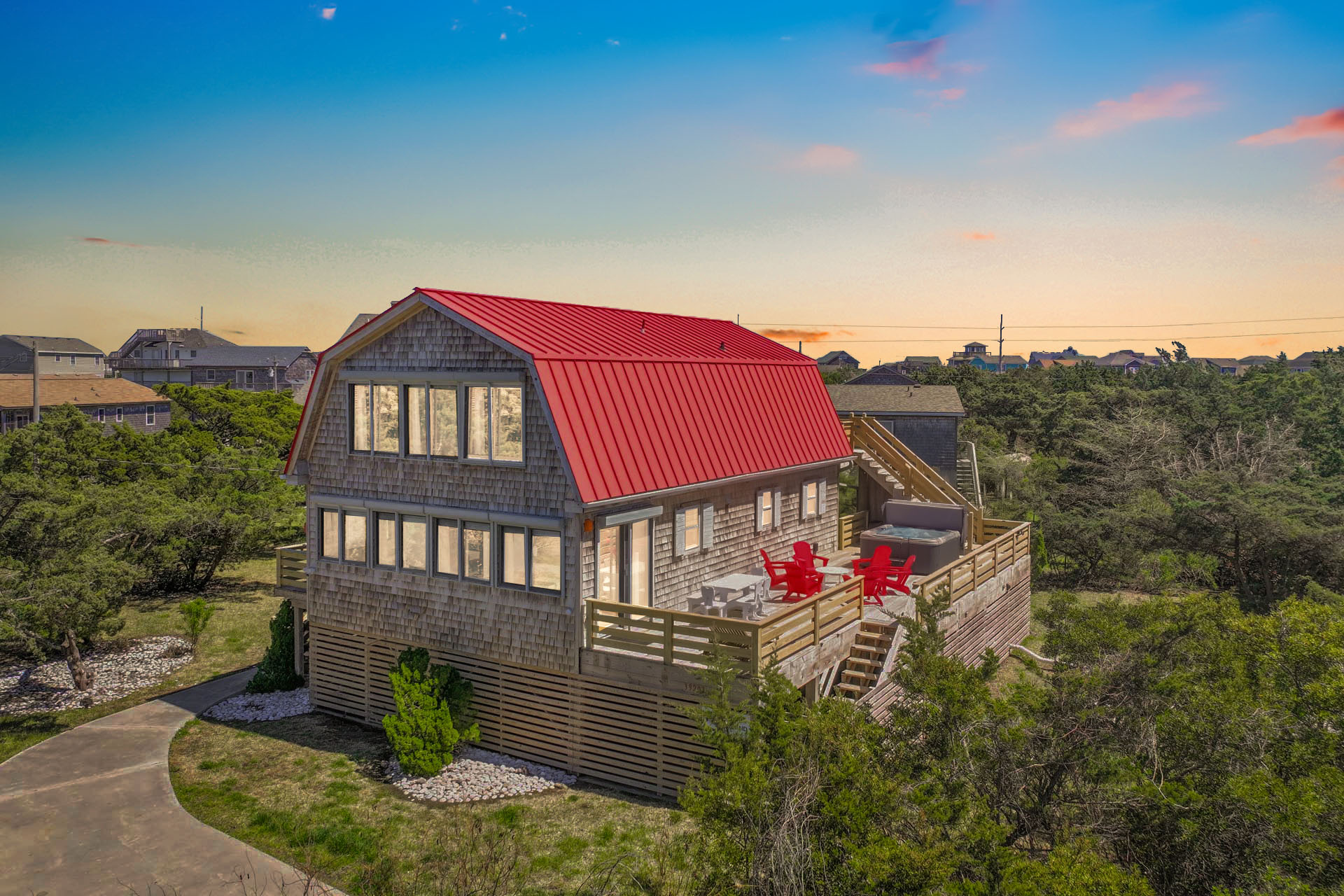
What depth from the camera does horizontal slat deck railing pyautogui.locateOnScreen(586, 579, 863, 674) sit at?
1220cm

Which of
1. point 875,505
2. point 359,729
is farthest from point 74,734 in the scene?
point 875,505

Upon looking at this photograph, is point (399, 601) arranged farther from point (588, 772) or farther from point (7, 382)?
point (7, 382)

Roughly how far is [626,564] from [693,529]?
7.14ft

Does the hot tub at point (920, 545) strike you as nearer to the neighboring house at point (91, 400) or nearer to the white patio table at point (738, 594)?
the white patio table at point (738, 594)

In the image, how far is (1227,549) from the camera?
27516 mm

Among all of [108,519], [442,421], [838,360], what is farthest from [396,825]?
[838,360]

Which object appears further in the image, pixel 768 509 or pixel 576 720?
pixel 768 509

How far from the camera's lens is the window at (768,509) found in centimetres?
1839

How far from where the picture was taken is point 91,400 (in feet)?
195

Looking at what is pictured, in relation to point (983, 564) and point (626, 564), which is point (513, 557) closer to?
point (626, 564)

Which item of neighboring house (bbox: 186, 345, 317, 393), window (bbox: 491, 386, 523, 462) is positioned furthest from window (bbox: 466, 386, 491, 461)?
neighboring house (bbox: 186, 345, 317, 393)

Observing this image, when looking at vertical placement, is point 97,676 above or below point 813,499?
below

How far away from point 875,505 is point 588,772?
14.4 meters

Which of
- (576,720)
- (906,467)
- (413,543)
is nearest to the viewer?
(576,720)
